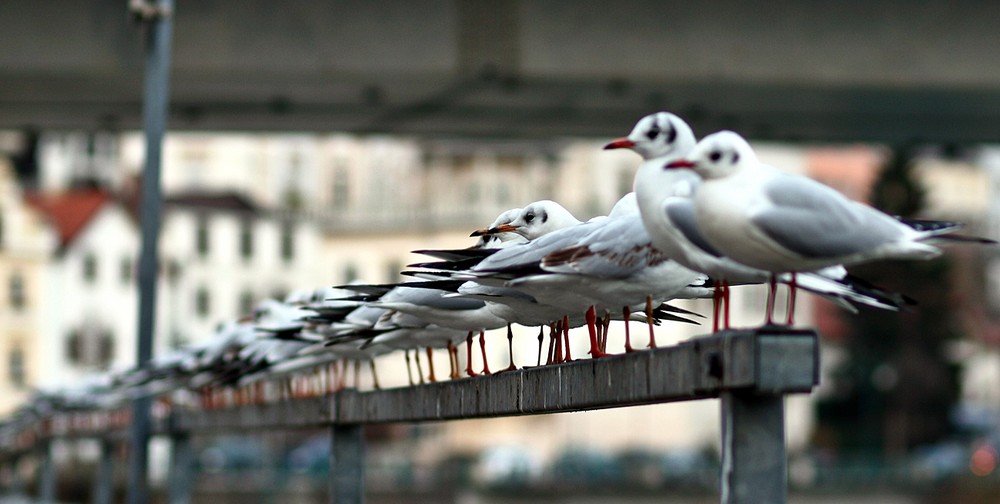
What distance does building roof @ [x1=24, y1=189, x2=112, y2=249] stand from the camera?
96438 millimetres

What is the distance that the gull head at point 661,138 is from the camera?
7.55m

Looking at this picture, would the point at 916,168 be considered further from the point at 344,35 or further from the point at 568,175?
the point at 344,35

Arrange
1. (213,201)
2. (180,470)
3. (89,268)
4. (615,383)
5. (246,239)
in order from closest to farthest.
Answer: (615,383)
(180,470)
(89,268)
(213,201)
(246,239)

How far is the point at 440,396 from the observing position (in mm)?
11711

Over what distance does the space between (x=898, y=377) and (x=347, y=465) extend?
3645 inches

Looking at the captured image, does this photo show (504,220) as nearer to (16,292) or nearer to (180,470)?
(180,470)

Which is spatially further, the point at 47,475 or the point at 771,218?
the point at 47,475

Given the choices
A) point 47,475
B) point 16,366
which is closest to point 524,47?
point 47,475

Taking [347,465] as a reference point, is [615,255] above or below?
above

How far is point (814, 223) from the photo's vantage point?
6.60 m

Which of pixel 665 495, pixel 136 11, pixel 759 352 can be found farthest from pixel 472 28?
pixel 665 495

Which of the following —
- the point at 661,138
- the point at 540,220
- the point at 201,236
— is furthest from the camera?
the point at 201,236

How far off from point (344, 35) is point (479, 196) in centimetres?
8321

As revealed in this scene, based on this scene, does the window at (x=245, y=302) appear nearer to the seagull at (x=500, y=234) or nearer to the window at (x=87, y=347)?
the window at (x=87, y=347)
